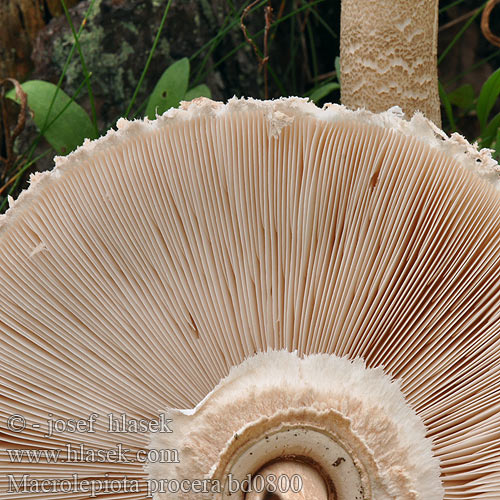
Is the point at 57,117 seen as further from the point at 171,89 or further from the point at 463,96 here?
the point at 463,96

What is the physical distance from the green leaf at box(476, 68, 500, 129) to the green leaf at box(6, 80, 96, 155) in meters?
1.39

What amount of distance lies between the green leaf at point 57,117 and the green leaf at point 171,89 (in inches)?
9.6

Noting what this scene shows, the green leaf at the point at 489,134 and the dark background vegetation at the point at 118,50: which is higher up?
the dark background vegetation at the point at 118,50

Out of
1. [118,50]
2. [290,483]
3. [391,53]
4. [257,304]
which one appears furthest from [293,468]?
[118,50]

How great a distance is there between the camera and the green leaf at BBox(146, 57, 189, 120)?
209 centimetres

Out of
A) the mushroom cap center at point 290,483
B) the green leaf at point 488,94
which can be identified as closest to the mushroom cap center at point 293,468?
the mushroom cap center at point 290,483

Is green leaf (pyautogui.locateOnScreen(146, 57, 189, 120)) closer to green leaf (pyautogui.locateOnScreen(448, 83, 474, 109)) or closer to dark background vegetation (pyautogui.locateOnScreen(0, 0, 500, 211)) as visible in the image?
dark background vegetation (pyautogui.locateOnScreen(0, 0, 500, 211))

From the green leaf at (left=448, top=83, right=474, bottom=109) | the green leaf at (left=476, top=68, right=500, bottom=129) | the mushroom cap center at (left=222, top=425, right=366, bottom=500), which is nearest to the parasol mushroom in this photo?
the mushroom cap center at (left=222, top=425, right=366, bottom=500)

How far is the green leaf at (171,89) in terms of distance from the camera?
2094 mm

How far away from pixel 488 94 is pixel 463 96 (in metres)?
0.31

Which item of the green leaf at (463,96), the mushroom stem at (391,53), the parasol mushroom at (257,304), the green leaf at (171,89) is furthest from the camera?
the green leaf at (463,96)

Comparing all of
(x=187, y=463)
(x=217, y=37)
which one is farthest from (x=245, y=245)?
(x=217, y=37)

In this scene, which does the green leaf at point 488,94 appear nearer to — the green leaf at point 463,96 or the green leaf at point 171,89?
the green leaf at point 463,96

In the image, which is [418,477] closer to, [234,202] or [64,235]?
[234,202]
